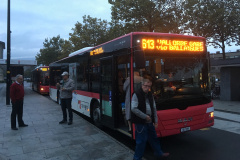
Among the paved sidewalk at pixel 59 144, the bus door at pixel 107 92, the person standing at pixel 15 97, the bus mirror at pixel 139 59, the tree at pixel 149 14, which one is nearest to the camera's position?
the bus mirror at pixel 139 59

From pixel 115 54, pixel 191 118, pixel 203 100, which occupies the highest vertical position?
pixel 115 54

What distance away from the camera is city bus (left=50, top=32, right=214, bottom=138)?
15.7ft

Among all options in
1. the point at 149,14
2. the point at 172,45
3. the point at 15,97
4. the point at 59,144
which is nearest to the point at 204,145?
the point at 172,45

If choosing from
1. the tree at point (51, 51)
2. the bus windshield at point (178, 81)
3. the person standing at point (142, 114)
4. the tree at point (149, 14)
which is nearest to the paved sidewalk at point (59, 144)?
the person standing at point (142, 114)

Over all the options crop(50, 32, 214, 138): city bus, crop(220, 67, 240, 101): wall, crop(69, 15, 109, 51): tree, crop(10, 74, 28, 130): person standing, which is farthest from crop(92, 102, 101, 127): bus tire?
crop(69, 15, 109, 51): tree

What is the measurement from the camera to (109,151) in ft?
15.7

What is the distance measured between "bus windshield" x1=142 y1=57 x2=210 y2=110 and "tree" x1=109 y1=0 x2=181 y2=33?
13.4 meters

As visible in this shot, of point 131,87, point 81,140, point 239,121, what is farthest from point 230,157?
point 239,121

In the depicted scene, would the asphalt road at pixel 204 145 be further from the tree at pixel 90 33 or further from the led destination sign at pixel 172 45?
the tree at pixel 90 33

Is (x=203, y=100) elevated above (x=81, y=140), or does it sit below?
above

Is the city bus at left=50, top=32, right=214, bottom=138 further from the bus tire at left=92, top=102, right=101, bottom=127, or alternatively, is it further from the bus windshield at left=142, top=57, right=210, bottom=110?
the bus tire at left=92, top=102, right=101, bottom=127

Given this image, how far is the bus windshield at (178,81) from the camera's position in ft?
15.7

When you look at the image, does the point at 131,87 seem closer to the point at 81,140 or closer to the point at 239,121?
the point at 81,140

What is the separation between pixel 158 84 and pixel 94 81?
2.93 metres
